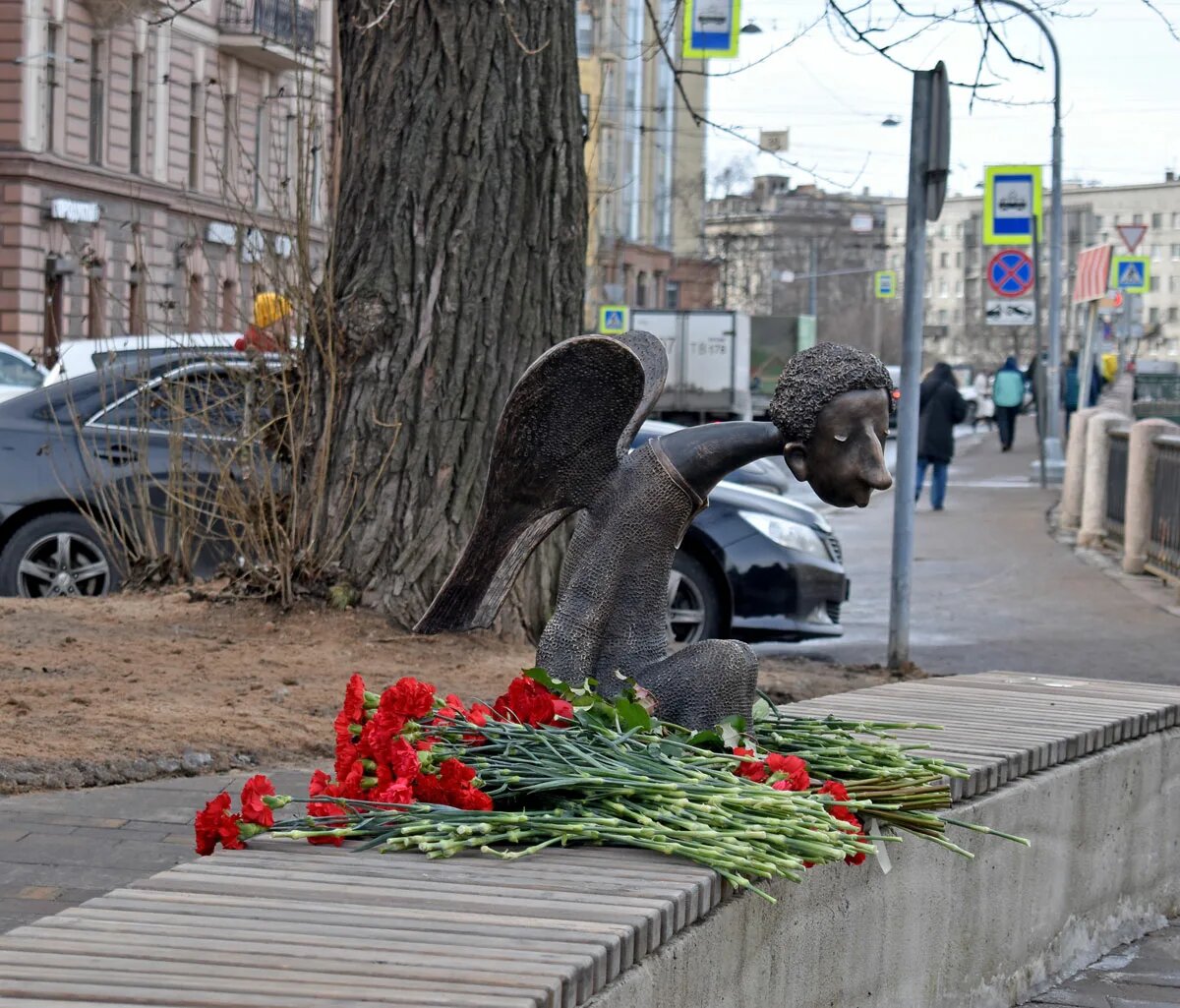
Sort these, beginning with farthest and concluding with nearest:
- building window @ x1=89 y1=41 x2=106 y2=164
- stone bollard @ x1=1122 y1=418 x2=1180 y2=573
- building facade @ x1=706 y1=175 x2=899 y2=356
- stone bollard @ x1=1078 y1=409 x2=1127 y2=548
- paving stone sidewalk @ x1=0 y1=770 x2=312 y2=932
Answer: building facade @ x1=706 y1=175 x2=899 y2=356
building window @ x1=89 y1=41 x2=106 y2=164
stone bollard @ x1=1078 y1=409 x2=1127 y2=548
stone bollard @ x1=1122 y1=418 x2=1180 y2=573
paving stone sidewalk @ x1=0 y1=770 x2=312 y2=932

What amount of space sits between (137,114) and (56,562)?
29622 mm

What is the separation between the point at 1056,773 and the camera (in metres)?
4.92

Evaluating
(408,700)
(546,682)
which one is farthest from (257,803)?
(546,682)

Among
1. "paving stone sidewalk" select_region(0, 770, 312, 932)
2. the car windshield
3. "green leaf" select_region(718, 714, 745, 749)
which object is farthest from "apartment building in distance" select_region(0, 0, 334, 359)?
"green leaf" select_region(718, 714, 745, 749)

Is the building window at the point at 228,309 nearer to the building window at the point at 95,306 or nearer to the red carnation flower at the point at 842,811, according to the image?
the building window at the point at 95,306

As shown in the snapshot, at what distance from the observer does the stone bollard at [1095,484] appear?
18.6 metres

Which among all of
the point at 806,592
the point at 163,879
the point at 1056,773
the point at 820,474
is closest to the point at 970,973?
the point at 1056,773

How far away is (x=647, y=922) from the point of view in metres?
2.99

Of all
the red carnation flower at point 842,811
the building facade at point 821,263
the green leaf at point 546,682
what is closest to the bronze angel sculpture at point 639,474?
the green leaf at point 546,682

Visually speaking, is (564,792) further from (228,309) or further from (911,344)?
(228,309)

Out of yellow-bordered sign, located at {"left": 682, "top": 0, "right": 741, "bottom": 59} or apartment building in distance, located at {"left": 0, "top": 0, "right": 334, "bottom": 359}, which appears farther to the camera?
apartment building in distance, located at {"left": 0, "top": 0, "right": 334, "bottom": 359}

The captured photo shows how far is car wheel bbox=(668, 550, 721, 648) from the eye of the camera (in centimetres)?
1017

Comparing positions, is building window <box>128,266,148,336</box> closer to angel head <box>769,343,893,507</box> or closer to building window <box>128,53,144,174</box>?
angel head <box>769,343,893,507</box>

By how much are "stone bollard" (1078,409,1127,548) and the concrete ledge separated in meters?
13.6
